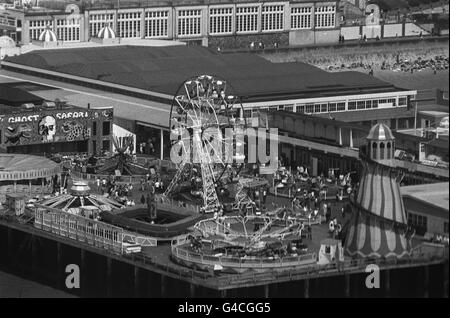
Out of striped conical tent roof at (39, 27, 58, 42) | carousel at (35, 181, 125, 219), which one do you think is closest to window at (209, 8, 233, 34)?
striped conical tent roof at (39, 27, 58, 42)

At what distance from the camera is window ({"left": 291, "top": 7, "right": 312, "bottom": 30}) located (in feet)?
527

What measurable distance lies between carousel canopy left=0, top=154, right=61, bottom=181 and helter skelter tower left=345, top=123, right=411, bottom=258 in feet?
64.8

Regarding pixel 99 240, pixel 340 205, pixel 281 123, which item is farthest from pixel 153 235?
pixel 281 123

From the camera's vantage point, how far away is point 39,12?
150m

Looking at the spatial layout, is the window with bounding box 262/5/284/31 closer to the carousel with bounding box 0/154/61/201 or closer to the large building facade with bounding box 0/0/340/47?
the large building facade with bounding box 0/0/340/47

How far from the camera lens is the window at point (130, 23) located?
152250 millimetres

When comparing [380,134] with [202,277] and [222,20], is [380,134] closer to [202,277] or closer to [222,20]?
[202,277]

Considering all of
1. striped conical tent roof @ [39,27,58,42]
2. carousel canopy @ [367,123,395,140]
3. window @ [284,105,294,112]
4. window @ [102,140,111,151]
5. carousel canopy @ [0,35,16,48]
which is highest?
carousel canopy @ [367,123,395,140]

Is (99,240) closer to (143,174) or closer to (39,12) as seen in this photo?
(143,174)

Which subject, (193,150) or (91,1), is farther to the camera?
(91,1)

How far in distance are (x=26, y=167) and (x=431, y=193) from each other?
78.1ft

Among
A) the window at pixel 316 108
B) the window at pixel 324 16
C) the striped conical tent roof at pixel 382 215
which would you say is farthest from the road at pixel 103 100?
the window at pixel 324 16
